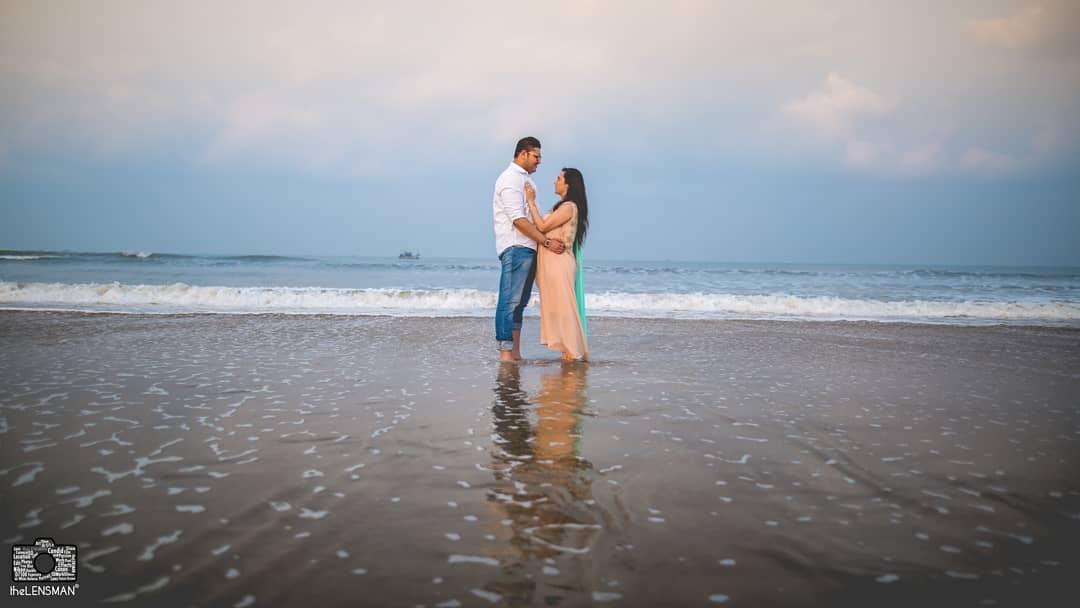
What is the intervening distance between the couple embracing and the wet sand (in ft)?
2.26

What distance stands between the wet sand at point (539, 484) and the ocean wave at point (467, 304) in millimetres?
8448

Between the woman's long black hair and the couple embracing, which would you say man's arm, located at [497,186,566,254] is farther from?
the woman's long black hair

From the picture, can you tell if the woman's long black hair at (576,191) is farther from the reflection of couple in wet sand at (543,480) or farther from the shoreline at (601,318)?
the shoreline at (601,318)

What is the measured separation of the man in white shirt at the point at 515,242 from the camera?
6723mm

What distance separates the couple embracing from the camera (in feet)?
22.1

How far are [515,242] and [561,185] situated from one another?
2.77 feet

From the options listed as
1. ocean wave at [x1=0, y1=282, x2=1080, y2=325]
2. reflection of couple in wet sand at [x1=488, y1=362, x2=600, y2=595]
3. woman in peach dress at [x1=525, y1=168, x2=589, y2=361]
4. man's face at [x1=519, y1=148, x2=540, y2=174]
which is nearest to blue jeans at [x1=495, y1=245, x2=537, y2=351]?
woman in peach dress at [x1=525, y1=168, x2=589, y2=361]

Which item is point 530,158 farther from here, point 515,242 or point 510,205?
point 515,242

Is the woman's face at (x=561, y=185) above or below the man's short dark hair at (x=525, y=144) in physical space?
below

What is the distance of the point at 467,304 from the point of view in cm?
1625

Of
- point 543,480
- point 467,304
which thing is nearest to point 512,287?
point 543,480

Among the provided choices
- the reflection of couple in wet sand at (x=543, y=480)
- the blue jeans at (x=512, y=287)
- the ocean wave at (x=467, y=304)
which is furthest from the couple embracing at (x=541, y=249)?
the ocean wave at (x=467, y=304)

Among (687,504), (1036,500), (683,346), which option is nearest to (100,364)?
(687,504)

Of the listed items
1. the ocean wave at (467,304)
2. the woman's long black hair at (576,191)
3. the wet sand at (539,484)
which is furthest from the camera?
the ocean wave at (467,304)
